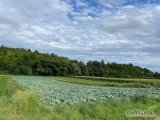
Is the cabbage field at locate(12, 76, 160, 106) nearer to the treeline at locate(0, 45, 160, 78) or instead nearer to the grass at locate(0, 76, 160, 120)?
the grass at locate(0, 76, 160, 120)

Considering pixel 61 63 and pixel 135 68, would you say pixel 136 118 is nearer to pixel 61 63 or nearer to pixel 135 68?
pixel 61 63

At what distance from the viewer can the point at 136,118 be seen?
786 centimetres

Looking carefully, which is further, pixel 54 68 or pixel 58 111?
pixel 54 68

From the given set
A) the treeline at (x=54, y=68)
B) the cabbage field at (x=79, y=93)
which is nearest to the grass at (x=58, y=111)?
the cabbage field at (x=79, y=93)

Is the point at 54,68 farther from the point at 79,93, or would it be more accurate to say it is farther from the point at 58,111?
the point at 58,111

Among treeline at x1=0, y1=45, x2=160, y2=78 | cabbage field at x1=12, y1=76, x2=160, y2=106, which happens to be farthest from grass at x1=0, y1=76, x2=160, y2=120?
treeline at x1=0, y1=45, x2=160, y2=78

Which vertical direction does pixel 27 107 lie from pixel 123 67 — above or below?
below

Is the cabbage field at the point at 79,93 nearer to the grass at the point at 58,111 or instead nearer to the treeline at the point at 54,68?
the grass at the point at 58,111

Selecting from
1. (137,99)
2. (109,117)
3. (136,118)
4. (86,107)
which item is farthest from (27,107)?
(137,99)

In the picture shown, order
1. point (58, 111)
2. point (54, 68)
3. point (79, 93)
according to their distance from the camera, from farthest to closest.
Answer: point (54, 68) → point (79, 93) → point (58, 111)

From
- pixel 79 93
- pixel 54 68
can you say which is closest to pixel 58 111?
pixel 79 93

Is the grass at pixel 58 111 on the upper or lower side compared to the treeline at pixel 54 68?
lower

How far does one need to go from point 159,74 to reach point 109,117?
7505 centimetres

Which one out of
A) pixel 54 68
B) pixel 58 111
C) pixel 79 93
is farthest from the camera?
pixel 54 68
